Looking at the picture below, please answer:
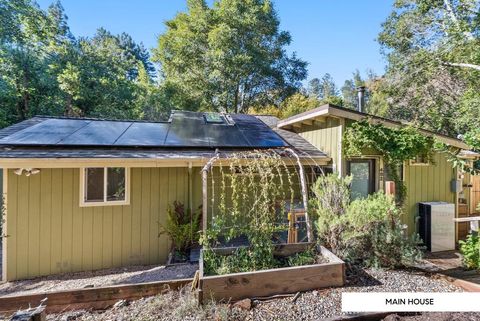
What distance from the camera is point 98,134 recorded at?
6.10 metres

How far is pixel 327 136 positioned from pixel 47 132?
6.62m

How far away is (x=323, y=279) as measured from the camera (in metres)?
3.41

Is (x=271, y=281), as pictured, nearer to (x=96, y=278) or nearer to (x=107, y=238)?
(x=96, y=278)

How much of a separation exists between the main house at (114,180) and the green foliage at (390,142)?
206 millimetres

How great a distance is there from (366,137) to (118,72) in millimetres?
14645

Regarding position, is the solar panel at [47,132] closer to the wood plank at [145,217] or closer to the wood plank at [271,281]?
the wood plank at [145,217]

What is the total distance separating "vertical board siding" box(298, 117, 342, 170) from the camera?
20.5ft

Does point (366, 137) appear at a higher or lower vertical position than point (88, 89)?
lower

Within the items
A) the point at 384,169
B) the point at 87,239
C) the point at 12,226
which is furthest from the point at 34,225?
the point at 384,169

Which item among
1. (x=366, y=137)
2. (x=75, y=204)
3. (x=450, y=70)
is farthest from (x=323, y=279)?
(x=450, y=70)

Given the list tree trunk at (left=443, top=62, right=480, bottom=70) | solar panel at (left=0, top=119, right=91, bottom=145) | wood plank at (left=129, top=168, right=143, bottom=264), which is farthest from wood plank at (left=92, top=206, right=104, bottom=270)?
tree trunk at (left=443, top=62, right=480, bottom=70)

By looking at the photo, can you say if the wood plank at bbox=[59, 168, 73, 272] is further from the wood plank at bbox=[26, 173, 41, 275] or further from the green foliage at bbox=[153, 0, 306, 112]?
the green foliage at bbox=[153, 0, 306, 112]

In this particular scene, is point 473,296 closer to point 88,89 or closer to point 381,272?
point 381,272

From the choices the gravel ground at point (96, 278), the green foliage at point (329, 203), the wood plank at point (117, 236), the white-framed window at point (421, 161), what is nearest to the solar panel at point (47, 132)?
the wood plank at point (117, 236)
